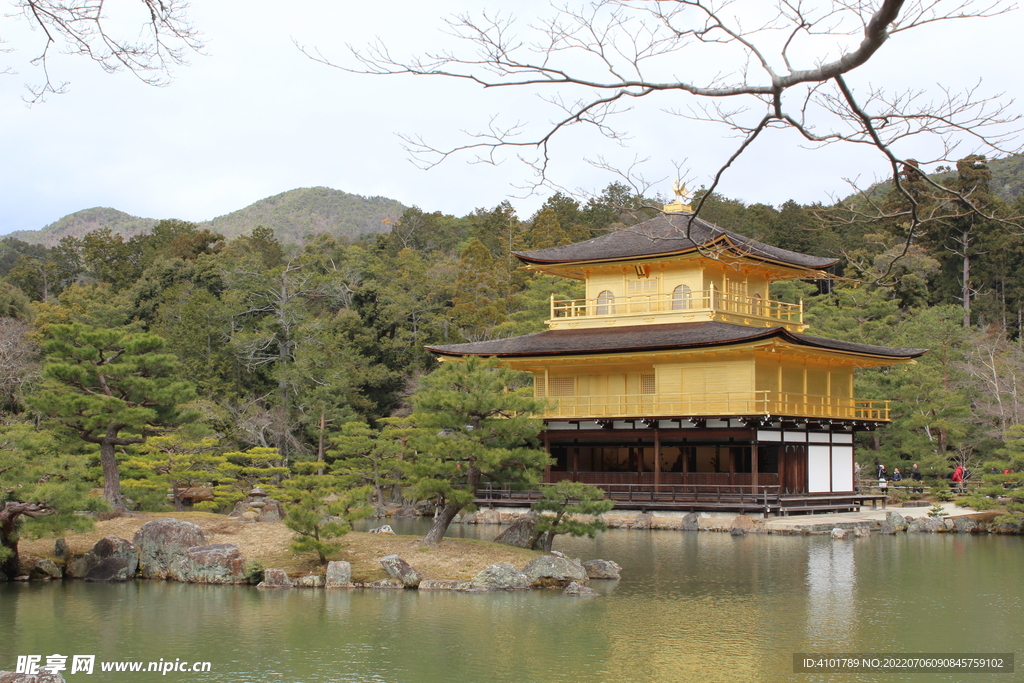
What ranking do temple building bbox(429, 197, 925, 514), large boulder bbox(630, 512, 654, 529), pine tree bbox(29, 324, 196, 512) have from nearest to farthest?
pine tree bbox(29, 324, 196, 512) < large boulder bbox(630, 512, 654, 529) < temple building bbox(429, 197, 925, 514)

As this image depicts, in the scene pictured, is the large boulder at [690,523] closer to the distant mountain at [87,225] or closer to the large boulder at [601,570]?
the large boulder at [601,570]

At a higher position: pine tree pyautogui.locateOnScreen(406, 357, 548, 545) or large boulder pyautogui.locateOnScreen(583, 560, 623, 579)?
pine tree pyautogui.locateOnScreen(406, 357, 548, 545)

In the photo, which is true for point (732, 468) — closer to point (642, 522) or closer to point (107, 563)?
point (642, 522)

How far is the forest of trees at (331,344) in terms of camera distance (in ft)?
61.2

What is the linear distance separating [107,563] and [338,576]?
11.7 feet

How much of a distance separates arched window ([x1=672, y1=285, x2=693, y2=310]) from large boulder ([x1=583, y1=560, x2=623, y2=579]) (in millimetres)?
13882

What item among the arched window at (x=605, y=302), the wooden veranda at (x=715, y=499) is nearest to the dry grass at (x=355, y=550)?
the wooden veranda at (x=715, y=499)

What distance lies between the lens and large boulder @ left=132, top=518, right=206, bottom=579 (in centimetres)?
1446

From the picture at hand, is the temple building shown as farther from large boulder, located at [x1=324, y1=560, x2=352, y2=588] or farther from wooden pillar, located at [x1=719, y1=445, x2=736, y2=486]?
large boulder, located at [x1=324, y1=560, x2=352, y2=588]

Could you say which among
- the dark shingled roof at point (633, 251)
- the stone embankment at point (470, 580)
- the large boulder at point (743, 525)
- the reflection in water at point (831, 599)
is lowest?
the large boulder at point (743, 525)

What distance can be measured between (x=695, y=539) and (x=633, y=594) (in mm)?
8134

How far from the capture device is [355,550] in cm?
1503

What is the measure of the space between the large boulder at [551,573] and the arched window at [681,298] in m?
15.1

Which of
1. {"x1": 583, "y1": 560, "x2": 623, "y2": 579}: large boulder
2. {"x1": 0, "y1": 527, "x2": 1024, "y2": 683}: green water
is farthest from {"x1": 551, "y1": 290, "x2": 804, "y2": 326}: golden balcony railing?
{"x1": 583, "y1": 560, "x2": 623, "y2": 579}: large boulder
